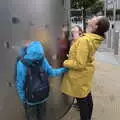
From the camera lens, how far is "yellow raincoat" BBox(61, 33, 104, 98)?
374cm

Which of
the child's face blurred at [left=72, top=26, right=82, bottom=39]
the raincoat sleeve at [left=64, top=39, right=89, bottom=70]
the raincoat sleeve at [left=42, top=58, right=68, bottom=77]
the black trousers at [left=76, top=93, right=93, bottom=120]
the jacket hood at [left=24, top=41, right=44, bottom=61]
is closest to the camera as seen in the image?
the jacket hood at [left=24, top=41, right=44, bottom=61]

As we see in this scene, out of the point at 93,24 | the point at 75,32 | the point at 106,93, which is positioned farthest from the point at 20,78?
the point at 106,93

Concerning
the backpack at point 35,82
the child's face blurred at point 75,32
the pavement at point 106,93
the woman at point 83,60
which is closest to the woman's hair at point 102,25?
the woman at point 83,60

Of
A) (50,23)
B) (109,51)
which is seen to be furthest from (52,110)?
(109,51)

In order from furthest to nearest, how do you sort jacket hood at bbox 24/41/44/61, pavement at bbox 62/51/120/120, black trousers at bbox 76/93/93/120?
pavement at bbox 62/51/120/120, black trousers at bbox 76/93/93/120, jacket hood at bbox 24/41/44/61

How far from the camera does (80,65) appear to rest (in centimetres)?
373

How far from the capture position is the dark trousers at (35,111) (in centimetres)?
358

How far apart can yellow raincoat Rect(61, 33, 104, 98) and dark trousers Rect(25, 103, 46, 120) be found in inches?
16.4

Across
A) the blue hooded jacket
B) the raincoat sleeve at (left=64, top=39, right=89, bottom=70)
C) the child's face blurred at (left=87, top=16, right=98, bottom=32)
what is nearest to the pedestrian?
the blue hooded jacket

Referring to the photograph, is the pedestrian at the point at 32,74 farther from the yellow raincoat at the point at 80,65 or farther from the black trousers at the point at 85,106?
the black trousers at the point at 85,106

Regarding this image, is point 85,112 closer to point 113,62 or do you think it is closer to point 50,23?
point 50,23

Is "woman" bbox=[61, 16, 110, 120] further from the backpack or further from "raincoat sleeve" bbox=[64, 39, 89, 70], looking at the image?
the backpack

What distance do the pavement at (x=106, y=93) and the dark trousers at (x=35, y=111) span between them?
1.23 m

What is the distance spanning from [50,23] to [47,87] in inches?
31.3
